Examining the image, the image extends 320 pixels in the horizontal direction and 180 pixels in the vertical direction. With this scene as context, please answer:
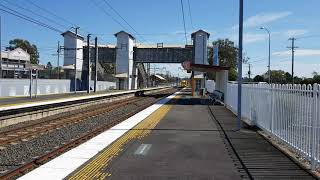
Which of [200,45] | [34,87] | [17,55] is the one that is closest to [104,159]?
[34,87]

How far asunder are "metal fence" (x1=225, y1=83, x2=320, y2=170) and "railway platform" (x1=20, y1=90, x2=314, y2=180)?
1.47 feet

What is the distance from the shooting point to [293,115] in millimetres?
12055

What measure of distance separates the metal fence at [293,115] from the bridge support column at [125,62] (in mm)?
85484

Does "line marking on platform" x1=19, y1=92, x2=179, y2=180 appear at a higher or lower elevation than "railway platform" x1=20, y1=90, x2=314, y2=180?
lower

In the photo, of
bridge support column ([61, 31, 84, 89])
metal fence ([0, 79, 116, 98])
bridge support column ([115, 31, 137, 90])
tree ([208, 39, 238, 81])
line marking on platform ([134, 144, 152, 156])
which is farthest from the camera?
tree ([208, 39, 238, 81])

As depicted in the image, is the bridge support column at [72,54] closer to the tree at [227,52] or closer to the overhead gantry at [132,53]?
the overhead gantry at [132,53]

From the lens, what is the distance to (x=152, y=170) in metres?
9.65

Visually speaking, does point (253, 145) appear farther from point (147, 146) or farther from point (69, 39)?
point (69, 39)

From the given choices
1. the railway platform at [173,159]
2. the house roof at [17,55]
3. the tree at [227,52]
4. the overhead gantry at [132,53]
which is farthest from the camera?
the tree at [227,52]

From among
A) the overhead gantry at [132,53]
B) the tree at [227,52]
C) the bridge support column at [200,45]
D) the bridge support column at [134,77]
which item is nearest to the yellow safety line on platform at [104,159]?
the overhead gantry at [132,53]

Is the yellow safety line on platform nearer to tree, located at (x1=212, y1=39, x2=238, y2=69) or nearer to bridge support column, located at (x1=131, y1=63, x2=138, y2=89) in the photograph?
bridge support column, located at (x1=131, y1=63, x2=138, y2=89)

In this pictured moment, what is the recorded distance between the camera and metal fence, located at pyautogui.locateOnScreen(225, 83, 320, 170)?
32.6ft

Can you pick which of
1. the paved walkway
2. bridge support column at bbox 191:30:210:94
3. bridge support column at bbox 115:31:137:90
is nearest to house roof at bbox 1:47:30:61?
bridge support column at bbox 115:31:137:90

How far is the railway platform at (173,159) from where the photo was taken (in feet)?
30.6
